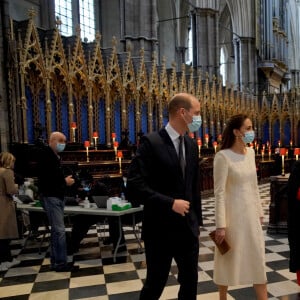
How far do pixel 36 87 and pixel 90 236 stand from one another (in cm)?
577

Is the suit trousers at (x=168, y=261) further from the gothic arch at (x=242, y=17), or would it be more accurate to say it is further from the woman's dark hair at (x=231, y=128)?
the gothic arch at (x=242, y=17)

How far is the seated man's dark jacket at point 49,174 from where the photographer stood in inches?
177

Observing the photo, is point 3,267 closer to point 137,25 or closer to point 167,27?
point 137,25

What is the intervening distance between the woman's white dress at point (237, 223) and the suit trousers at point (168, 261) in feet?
1.76

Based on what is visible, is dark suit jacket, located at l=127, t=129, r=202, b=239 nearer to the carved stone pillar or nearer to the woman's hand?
the woman's hand

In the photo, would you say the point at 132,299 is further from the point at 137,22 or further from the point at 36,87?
the point at 137,22

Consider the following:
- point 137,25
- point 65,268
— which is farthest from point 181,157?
point 137,25

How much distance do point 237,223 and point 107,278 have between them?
2.11 metres

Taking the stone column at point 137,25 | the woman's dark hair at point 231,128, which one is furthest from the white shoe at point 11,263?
the stone column at point 137,25

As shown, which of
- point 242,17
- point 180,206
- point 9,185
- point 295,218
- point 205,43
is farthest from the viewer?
point 242,17

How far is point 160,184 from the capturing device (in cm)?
244

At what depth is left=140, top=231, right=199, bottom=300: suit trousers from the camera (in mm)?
2426

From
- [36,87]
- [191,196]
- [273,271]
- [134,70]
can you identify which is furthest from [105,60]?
[191,196]

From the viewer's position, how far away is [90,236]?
6668mm
